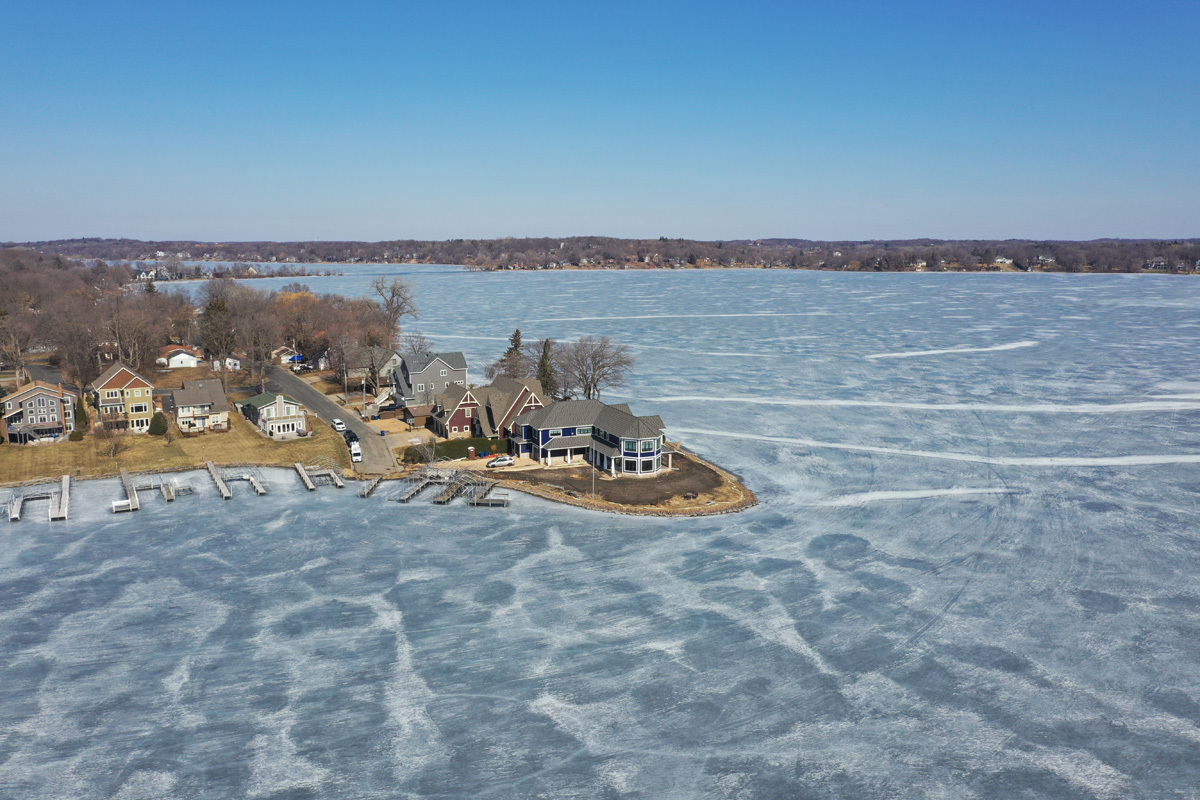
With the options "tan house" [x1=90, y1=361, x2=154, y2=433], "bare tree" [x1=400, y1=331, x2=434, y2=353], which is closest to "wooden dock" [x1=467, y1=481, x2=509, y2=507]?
"tan house" [x1=90, y1=361, x2=154, y2=433]

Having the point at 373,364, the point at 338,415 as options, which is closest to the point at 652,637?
the point at 338,415

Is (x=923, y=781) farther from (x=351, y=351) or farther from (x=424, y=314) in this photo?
(x=424, y=314)

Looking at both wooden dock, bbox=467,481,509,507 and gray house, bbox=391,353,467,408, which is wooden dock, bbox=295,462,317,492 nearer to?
wooden dock, bbox=467,481,509,507

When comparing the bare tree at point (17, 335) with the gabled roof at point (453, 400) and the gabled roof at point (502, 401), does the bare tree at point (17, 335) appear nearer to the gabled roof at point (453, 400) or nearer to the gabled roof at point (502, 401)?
the gabled roof at point (453, 400)

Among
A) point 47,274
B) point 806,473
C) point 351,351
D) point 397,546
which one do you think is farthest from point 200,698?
point 47,274

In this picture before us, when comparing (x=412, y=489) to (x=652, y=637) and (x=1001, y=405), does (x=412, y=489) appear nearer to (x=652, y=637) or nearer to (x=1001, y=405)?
(x=652, y=637)
